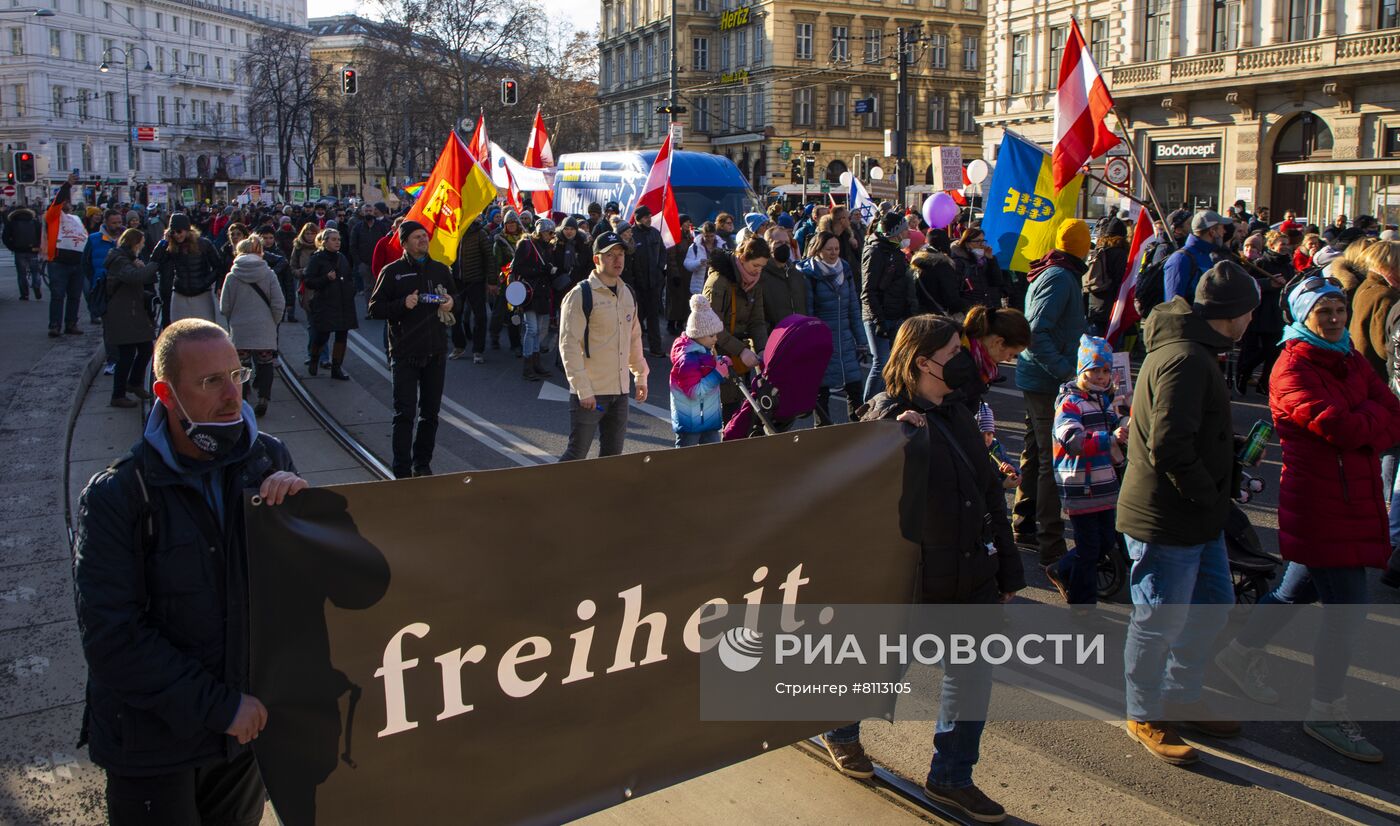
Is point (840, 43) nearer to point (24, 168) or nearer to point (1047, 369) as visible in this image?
point (24, 168)

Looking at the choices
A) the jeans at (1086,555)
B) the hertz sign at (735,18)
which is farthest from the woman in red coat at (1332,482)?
the hertz sign at (735,18)

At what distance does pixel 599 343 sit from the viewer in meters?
7.61

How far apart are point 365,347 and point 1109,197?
25950 millimetres

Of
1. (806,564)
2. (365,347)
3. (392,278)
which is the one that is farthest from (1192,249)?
(365,347)

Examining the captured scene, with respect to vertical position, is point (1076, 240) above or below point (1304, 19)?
below

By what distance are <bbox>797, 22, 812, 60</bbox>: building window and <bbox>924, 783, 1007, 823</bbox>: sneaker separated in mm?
66929

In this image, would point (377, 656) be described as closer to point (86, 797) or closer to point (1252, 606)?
point (86, 797)

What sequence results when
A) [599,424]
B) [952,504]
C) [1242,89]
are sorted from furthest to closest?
[1242,89] → [599,424] → [952,504]

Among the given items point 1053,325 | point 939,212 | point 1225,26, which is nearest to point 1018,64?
point 1225,26

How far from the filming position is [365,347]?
630 inches

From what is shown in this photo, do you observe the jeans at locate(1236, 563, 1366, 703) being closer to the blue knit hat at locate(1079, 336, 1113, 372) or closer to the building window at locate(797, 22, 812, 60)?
the blue knit hat at locate(1079, 336, 1113, 372)

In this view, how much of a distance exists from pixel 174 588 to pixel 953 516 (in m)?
2.35

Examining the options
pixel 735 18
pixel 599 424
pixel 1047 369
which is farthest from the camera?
pixel 735 18

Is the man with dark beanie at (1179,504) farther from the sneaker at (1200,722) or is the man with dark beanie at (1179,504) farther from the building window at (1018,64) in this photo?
the building window at (1018,64)
